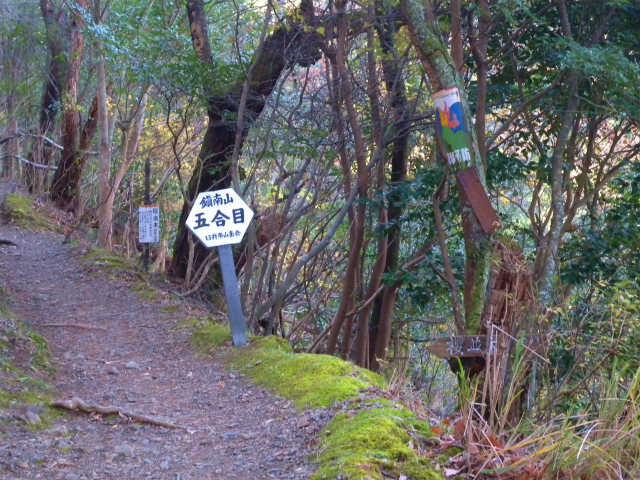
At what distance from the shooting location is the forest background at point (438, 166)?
5.88 m

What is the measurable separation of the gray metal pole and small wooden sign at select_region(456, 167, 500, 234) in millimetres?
2693

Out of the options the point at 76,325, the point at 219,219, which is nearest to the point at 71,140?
the point at 76,325

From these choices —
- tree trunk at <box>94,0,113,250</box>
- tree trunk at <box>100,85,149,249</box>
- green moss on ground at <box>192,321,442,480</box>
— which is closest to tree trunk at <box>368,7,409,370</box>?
green moss on ground at <box>192,321,442,480</box>

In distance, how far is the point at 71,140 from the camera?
18.4m

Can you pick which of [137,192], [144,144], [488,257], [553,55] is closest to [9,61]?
[144,144]

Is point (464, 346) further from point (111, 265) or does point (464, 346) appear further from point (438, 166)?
point (111, 265)

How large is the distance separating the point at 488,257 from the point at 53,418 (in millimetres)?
3703

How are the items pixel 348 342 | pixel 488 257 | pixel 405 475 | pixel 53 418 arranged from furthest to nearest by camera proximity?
pixel 348 342, pixel 488 257, pixel 53 418, pixel 405 475

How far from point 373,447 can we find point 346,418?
598 millimetres

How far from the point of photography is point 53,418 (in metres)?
5.23

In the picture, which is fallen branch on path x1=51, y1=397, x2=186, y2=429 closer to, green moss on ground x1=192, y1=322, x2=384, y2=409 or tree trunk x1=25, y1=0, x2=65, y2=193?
green moss on ground x1=192, y1=322, x2=384, y2=409

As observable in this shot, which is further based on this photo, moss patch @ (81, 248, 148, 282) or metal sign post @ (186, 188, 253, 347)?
moss patch @ (81, 248, 148, 282)

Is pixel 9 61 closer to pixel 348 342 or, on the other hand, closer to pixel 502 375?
pixel 348 342

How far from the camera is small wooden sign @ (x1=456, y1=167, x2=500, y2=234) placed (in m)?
5.70
